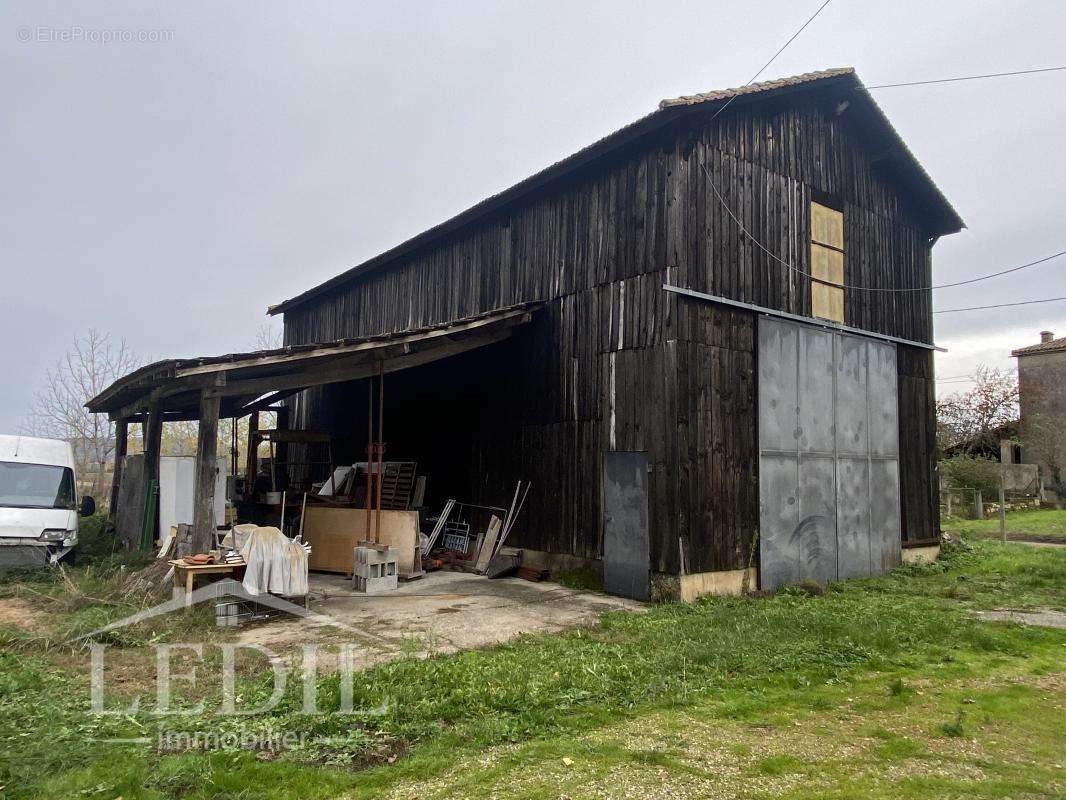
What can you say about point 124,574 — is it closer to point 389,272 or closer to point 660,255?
point 660,255

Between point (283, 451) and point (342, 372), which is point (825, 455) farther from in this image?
point (283, 451)

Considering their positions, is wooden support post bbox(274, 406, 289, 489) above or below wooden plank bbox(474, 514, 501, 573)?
above

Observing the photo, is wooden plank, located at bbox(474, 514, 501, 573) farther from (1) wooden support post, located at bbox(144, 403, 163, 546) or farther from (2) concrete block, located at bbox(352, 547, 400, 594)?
(1) wooden support post, located at bbox(144, 403, 163, 546)

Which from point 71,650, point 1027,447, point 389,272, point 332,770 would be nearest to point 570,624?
point 332,770

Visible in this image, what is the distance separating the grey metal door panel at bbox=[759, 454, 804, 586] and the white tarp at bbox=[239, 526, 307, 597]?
6270mm

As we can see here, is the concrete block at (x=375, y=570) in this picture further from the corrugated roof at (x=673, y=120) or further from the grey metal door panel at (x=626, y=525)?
the corrugated roof at (x=673, y=120)

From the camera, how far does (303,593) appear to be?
312 inches

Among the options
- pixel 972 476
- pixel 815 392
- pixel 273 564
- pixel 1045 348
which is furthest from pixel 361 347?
pixel 1045 348

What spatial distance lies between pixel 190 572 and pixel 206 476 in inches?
50.8

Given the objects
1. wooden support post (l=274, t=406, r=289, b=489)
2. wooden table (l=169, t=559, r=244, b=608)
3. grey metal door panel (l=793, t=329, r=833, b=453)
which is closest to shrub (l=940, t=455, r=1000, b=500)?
grey metal door panel (l=793, t=329, r=833, b=453)

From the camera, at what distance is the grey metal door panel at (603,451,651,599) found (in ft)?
30.3

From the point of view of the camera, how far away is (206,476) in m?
8.27

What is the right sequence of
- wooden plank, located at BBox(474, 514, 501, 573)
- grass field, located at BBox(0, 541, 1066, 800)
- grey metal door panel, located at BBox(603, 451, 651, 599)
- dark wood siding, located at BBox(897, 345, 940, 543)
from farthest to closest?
dark wood siding, located at BBox(897, 345, 940, 543)
wooden plank, located at BBox(474, 514, 501, 573)
grey metal door panel, located at BBox(603, 451, 651, 599)
grass field, located at BBox(0, 541, 1066, 800)

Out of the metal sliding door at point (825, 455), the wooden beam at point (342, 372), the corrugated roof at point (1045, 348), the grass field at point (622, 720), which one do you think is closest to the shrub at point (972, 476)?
the corrugated roof at point (1045, 348)
